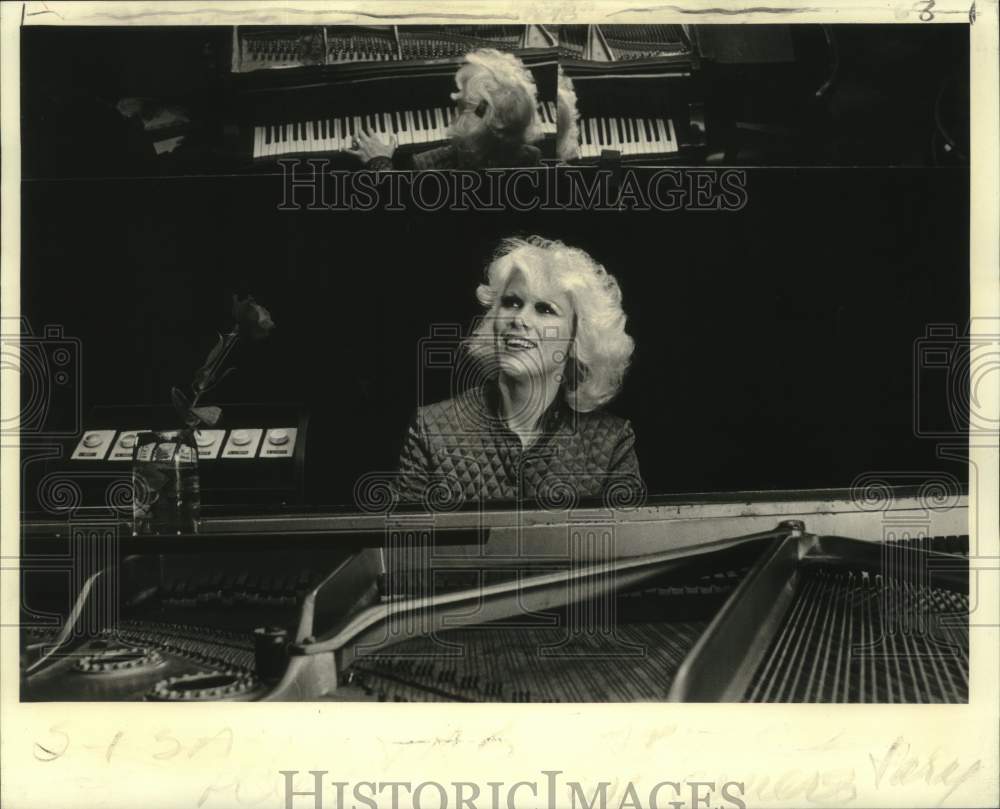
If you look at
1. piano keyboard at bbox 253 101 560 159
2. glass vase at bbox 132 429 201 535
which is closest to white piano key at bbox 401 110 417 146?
piano keyboard at bbox 253 101 560 159

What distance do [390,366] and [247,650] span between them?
3.29ft

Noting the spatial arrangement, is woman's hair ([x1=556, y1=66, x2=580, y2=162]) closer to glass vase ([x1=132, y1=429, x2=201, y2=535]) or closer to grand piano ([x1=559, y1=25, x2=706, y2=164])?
grand piano ([x1=559, y1=25, x2=706, y2=164])

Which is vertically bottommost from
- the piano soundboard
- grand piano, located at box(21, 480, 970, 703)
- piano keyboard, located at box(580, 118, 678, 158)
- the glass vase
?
grand piano, located at box(21, 480, 970, 703)

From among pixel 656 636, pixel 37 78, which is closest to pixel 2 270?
pixel 37 78

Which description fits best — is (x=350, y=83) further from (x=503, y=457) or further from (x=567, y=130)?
(x=503, y=457)

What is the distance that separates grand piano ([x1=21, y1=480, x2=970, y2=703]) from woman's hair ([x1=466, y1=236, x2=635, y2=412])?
363 millimetres

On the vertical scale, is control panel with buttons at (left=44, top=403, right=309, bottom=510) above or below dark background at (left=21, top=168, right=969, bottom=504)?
below

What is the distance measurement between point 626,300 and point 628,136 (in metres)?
0.44

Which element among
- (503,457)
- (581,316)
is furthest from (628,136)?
(503,457)

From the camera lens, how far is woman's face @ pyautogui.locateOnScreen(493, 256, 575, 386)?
8.82 feet

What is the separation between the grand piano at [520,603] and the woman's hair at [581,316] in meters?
0.36

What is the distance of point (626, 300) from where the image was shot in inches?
108

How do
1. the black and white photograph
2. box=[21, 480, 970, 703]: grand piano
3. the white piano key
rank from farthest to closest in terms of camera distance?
1. the white piano key
2. the black and white photograph
3. box=[21, 480, 970, 703]: grand piano

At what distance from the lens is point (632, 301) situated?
2.75m
